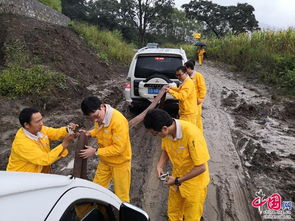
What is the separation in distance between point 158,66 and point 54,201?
203 inches

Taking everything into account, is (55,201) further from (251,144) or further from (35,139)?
(251,144)

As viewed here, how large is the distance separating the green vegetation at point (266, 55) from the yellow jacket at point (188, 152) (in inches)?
342

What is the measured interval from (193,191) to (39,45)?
939 cm

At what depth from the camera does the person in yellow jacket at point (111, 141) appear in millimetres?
2578

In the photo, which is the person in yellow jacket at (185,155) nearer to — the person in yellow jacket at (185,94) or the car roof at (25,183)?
the car roof at (25,183)

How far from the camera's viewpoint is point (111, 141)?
282 cm

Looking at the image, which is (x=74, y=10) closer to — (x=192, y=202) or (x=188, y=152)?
(x=188, y=152)

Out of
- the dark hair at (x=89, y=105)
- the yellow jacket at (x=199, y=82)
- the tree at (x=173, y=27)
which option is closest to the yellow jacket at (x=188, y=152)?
the dark hair at (x=89, y=105)

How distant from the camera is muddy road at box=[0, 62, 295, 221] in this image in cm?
358

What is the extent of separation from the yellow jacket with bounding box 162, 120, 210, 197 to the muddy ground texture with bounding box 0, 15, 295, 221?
1.05 metres

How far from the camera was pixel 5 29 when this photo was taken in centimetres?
920

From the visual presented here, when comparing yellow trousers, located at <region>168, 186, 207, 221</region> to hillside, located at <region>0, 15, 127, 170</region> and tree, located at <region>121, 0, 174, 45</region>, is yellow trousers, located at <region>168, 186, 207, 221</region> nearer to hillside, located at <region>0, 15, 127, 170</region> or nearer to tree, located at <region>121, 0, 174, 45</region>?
hillside, located at <region>0, 15, 127, 170</region>

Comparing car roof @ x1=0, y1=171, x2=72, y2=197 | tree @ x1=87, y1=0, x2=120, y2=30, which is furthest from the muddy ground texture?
tree @ x1=87, y1=0, x2=120, y2=30

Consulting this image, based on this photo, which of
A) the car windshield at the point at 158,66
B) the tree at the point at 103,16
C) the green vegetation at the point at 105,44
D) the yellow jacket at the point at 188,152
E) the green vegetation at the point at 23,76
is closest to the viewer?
the yellow jacket at the point at 188,152
